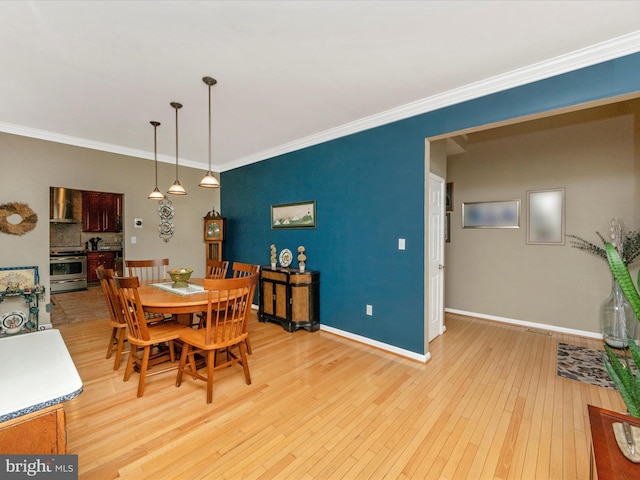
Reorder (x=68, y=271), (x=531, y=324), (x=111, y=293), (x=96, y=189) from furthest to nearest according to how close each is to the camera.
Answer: (x=68, y=271) → (x=96, y=189) → (x=531, y=324) → (x=111, y=293)

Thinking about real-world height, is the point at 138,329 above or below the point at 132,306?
below

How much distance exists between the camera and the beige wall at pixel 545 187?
345 cm

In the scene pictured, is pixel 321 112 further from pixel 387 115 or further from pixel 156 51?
pixel 156 51

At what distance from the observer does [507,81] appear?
243cm

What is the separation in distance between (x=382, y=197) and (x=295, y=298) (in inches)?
67.5

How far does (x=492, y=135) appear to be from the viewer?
425 centimetres

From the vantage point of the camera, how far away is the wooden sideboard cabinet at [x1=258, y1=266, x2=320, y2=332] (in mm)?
3818

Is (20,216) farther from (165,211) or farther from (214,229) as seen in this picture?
(214,229)

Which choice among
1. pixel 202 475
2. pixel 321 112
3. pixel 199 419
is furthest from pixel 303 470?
pixel 321 112

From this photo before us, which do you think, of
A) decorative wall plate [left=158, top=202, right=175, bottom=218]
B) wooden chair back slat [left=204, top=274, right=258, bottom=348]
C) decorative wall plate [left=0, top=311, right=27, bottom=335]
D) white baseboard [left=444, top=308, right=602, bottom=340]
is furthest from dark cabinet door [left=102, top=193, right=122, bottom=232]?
white baseboard [left=444, top=308, right=602, bottom=340]

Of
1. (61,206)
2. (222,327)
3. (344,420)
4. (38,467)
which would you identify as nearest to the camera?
(38,467)

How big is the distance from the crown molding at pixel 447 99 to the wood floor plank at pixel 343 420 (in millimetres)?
2588

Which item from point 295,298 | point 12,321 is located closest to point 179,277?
point 295,298

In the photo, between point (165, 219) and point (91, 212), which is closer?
point (165, 219)
